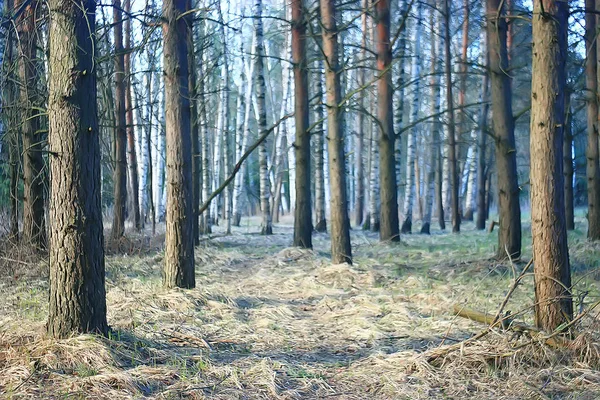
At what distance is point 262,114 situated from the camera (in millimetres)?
18234

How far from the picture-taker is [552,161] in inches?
206

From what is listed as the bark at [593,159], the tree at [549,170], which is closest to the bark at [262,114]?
the bark at [593,159]

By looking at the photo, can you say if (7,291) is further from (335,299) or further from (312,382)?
(312,382)

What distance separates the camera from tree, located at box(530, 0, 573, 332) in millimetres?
5191

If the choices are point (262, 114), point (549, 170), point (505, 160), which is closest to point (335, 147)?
point (505, 160)

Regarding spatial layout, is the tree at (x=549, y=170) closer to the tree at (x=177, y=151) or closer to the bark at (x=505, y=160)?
the tree at (x=177, y=151)

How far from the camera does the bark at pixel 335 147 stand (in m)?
10.4

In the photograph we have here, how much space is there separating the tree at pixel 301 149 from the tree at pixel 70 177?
8601mm

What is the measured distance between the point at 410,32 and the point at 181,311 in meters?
22.3

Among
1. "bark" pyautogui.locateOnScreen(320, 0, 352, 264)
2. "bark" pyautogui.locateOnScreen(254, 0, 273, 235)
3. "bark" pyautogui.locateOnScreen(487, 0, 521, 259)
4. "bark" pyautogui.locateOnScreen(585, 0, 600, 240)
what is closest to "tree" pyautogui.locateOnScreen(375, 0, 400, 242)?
"bark" pyautogui.locateOnScreen(254, 0, 273, 235)

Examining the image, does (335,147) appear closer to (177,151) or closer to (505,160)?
(505,160)

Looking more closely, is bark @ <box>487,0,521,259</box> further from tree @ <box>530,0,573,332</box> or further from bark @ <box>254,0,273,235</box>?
bark @ <box>254,0,273,235</box>

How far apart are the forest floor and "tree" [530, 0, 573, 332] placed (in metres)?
0.25

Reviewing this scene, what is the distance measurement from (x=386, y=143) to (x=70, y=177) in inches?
430
